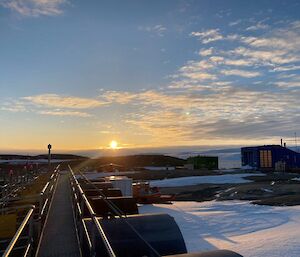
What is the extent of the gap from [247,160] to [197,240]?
56382 mm

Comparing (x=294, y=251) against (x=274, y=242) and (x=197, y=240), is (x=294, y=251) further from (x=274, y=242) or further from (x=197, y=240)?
(x=197, y=240)

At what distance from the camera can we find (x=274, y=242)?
38.5ft

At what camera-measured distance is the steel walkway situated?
332 inches

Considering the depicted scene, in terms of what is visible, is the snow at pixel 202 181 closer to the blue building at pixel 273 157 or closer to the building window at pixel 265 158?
the blue building at pixel 273 157

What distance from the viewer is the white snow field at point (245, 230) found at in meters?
11.2

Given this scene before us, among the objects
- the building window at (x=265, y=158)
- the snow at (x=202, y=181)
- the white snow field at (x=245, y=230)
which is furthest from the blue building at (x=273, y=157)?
the white snow field at (x=245, y=230)

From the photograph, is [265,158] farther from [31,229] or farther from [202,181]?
[31,229]

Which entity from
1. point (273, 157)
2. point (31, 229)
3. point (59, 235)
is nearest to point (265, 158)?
point (273, 157)

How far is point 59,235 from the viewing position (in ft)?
33.0

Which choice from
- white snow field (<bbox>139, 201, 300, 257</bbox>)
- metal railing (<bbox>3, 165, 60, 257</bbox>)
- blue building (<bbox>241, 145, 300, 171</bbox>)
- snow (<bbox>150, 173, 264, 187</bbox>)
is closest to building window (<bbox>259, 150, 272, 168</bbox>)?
blue building (<bbox>241, 145, 300, 171</bbox>)

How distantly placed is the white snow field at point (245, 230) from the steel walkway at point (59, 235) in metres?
3.81

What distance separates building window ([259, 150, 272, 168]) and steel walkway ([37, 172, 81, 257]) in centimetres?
5154

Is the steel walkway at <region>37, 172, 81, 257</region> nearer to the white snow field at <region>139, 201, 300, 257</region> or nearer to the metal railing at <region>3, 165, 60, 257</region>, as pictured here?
the metal railing at <region>3, 165, 60, 257</region>

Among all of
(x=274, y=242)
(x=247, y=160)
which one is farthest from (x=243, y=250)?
(x=247, y=160)
